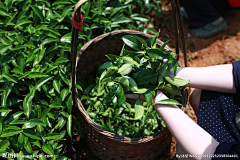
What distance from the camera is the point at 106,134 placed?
38.5 inches

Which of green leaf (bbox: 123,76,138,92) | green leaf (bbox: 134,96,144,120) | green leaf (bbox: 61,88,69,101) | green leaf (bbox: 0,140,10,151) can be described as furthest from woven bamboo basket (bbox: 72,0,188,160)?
green leaf (bbox: 0,140,10,151)

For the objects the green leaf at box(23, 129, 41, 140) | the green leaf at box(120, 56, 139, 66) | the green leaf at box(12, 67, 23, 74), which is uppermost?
the green leaf at box(120, 56, 139, 66)

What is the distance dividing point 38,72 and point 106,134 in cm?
48

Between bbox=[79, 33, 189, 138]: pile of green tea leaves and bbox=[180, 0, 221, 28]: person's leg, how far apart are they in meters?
1.20

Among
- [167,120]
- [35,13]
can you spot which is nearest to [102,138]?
[167,120]

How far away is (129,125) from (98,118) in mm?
196

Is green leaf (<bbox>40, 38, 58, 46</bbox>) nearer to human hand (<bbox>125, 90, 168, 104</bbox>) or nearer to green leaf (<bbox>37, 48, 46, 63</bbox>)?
green leaf (<bbox>37, 48, 46, 63</bbox>)

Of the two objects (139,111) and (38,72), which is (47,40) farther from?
(139,111)

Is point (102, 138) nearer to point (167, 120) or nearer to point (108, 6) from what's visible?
point (167, 120)

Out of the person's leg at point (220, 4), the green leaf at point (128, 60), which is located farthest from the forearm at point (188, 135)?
the person's leg at point (220, 4)

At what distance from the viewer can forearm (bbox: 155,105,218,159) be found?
0.74 metres

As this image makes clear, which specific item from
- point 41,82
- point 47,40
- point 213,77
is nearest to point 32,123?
point 41,82

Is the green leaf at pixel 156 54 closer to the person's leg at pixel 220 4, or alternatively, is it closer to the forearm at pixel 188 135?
the forearm at pixel 188 135

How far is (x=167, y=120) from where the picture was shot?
0.84 metres
